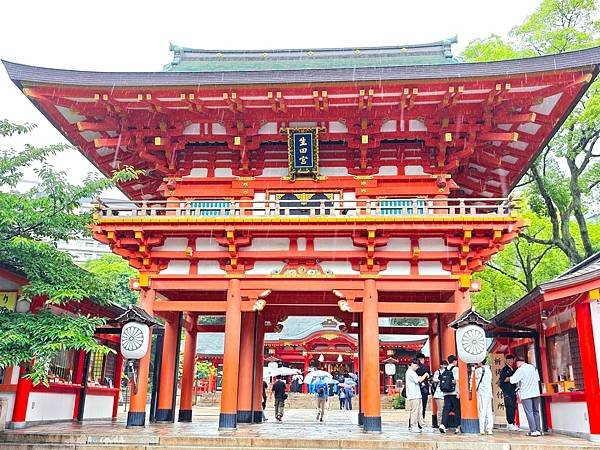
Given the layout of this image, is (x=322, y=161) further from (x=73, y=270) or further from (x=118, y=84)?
(x=73, y=270)

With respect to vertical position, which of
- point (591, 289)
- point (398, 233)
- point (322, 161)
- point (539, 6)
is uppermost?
point (539, 6)

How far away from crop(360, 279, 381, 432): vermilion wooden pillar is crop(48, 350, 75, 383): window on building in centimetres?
720

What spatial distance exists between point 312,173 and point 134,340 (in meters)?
5.51

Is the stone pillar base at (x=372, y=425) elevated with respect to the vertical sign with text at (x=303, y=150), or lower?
lower

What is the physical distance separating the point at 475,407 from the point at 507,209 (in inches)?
168

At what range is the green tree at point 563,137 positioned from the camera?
65.7 feet

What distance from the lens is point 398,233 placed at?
→ 456 inches

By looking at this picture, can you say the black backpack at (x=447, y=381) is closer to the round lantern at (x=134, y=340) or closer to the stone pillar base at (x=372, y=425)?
the stone pillar base at (x=372, y=425)

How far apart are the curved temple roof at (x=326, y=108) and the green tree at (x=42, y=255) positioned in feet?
7.87

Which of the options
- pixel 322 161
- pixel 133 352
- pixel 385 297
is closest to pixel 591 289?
pixel 385 297

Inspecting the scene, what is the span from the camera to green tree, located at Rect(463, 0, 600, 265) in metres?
20.0

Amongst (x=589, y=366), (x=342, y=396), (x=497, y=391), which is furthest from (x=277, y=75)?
(x=342, y=396)

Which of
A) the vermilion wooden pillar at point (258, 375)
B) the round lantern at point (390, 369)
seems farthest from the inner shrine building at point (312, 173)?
the round lantern at point (390, 369)

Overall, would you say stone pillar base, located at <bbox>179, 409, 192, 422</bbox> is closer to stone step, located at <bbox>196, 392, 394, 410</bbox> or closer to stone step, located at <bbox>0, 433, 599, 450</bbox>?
stone step, located at <bbox>0, 433, 599, 450</bbox>
